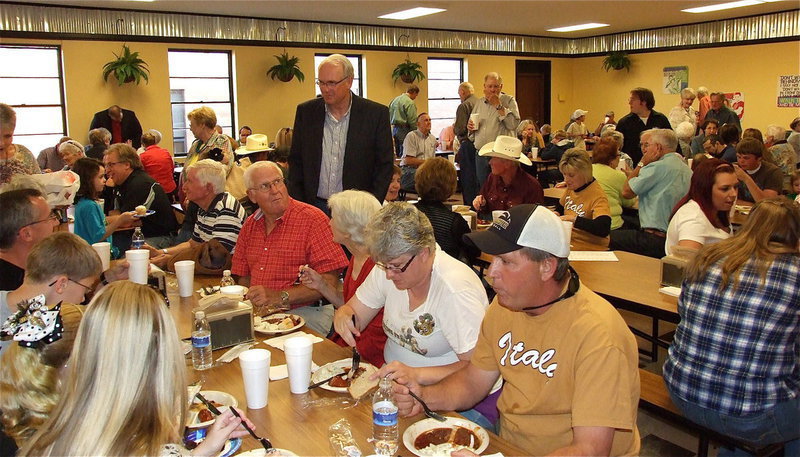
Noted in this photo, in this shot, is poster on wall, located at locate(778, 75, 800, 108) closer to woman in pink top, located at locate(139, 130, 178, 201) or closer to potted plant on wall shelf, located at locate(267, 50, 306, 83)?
potted plant on wall shelf, located at locate(267, 50, 306, 83)

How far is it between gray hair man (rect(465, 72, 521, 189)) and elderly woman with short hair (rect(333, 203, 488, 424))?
5.53 metres

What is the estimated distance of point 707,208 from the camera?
11.9 feet

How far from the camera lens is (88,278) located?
2.46m

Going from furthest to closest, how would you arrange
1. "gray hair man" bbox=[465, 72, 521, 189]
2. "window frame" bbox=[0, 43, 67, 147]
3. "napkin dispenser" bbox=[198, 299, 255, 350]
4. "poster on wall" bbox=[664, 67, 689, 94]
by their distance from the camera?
"poster on wall" bbox=[664, 67, 689, 94] → "window frame" bbox=[0, 43, 67, 147] → "gray hair man" bbox=[465, 72, 521, 189] → "napkin dispenser" bbox=[198, 299, 255, 350]

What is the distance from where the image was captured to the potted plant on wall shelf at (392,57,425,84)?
12.6 m

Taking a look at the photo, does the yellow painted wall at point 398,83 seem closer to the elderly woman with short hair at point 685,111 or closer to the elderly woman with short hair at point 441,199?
the elderly woman with short hair at point 685,111

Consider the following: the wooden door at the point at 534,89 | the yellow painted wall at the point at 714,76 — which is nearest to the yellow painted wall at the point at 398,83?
the yellow painted wall at the point at 714,76

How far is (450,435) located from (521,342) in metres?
0.34

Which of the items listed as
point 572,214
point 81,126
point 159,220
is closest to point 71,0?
point 81,126

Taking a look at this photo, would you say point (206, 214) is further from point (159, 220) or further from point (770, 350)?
point (770, 350)

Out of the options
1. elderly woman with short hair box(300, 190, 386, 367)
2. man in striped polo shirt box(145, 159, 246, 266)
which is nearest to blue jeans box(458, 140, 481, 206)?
man in striped polo shirt box(145, 159, 246, 266)

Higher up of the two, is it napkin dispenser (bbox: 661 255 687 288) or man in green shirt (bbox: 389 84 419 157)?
man in green shirt (bbox: 389 84 419 157)

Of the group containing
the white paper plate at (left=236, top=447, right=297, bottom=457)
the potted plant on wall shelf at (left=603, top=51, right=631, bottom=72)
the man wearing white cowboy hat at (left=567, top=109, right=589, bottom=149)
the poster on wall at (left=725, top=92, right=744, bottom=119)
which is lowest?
the white paper plate at (left=236, top=447, right=297, bottom=457)

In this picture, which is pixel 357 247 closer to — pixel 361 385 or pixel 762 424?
pixel 361 385
